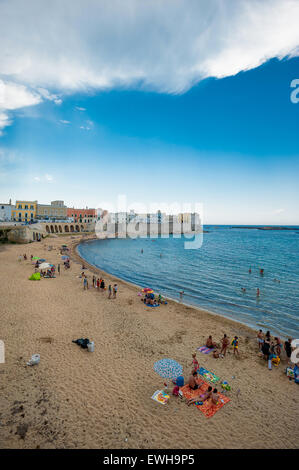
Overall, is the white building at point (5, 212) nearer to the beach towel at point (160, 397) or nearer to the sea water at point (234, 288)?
the sea water at point (234, 288)

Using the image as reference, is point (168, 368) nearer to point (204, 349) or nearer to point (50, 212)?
point (204, 349)

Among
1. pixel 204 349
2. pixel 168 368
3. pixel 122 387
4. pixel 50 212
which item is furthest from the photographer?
pixel 50 212

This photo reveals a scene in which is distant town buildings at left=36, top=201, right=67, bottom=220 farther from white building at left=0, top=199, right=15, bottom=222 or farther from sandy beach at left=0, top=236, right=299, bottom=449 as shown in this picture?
sandy beach at left=0, top=236, right=299, bottom=449

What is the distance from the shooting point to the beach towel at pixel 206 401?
281 inches

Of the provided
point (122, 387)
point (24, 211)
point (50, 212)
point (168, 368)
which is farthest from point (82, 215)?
point (122, 387)

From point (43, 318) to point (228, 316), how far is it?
13750 millimetres

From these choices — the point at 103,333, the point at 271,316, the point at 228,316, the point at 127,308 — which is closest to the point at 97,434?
the point at 103,333

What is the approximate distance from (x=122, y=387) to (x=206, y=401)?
3203mm

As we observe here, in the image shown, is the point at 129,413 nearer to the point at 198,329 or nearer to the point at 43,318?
the point at 198,329

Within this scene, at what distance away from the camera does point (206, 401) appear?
7.56 m

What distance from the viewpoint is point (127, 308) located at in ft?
55.2

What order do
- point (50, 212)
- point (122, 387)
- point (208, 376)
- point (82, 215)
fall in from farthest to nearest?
point (82, 215), point (50, 212), point (208, 376), point (122, 387)

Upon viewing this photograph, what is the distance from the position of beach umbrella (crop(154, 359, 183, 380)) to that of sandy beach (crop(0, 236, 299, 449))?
0.94ft

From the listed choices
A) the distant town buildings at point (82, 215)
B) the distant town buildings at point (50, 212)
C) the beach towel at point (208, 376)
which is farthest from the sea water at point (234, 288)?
the distant town buildings at point (82, 215)
